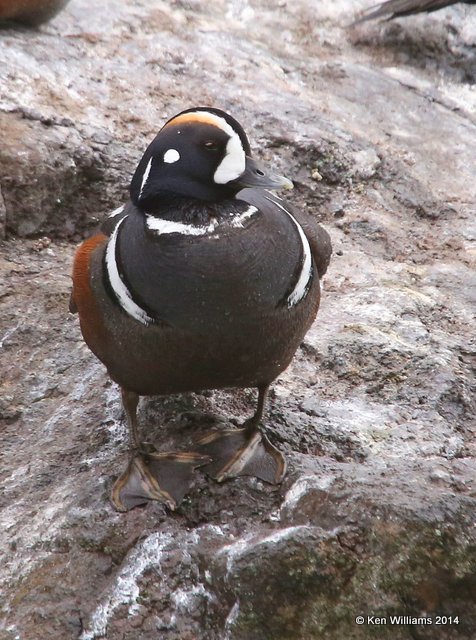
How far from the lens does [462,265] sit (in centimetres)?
476

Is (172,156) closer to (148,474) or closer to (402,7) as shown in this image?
(148,474)

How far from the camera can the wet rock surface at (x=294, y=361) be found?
2.81 m

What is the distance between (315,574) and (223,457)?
67 centimetres

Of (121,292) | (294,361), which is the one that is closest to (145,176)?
(121,292)

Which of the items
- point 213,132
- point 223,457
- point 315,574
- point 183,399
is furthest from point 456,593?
point 213,132

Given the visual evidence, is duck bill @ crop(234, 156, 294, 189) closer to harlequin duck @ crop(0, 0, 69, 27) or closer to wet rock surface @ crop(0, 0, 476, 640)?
wet rock surface @ crop(0, 0, 476, 640)

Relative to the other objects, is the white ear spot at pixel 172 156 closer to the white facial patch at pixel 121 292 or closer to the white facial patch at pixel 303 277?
the white facial patch at pixel 121 292

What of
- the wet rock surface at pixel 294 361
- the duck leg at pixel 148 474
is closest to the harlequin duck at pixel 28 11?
the wet rock surface at pixel 294 361

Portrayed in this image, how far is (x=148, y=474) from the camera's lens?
10.7 feet

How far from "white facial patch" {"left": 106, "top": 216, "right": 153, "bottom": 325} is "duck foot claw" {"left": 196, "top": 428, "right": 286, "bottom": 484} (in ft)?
2.12

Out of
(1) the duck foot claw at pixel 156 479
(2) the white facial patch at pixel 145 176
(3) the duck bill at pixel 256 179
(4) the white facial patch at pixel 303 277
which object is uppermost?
(3) the duck bill at pixel 256 179

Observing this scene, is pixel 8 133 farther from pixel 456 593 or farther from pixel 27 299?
pixel 456 593

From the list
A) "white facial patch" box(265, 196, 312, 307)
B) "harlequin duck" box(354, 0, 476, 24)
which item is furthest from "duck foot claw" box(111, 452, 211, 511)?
"harlequin duck" box(354, 0, 476, 24)

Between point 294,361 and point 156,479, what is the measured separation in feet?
3.31
